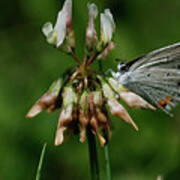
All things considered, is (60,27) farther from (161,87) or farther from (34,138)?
(34,138)

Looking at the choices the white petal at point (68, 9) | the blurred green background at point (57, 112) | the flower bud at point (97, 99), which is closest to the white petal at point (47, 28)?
the white petal at point (68, 9)

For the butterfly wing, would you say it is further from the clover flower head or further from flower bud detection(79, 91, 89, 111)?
flower bud detection(79, 91, 89, 111)

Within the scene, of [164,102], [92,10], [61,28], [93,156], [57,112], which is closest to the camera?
[93,156]

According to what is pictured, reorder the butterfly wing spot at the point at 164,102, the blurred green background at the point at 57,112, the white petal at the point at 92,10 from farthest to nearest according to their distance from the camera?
1. the blurred green background at the point at 57,112
2. the butterfly wing spot at the point at 164,102
3. the white petal at the point at 92,10

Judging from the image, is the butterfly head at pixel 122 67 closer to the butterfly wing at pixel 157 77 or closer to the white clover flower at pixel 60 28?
the butterfly wing at pixel 157 77

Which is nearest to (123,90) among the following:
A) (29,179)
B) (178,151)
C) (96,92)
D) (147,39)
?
(96,92)

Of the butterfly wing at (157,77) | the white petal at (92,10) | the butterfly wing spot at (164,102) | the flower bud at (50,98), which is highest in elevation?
the white petal at (92,10)

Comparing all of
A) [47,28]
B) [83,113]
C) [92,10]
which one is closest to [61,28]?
[47,28]

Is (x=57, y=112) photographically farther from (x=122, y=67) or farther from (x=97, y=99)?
(x=97, y=99)
